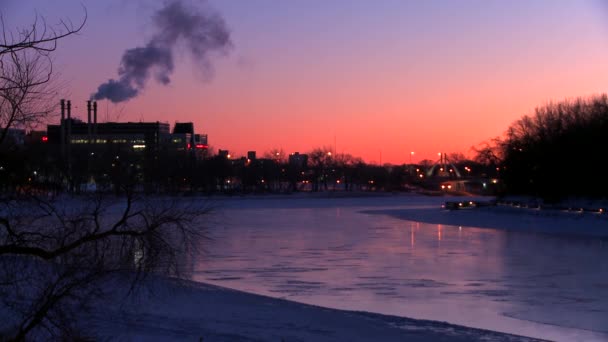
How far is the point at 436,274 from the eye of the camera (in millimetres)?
19672

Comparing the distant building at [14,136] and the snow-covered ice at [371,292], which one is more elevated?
the distant building at [14,136]

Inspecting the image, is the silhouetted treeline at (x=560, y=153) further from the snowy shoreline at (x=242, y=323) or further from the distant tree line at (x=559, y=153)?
the snowy shoreline at (x=242, y=323)

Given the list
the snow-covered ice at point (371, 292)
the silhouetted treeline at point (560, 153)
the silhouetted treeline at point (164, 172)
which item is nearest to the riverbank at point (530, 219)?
the silhouetted treeline at point (560, 153)

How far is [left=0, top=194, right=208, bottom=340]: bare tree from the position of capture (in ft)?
23.9

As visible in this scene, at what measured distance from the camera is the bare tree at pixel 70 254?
7293 mm

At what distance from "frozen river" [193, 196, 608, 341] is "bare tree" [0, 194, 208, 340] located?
688cm

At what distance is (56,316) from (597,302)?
11.4 m

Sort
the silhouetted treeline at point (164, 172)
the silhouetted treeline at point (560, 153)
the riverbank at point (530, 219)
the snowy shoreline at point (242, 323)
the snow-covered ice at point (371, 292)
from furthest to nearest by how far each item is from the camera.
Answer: the silhouetted treeline at point (560, 153), the riverbank at point (530, 219), the snow-covered ice at point (371, 292), the snowy shoreline at point (242, 323), the silhouetted treeline at point (164, 172)

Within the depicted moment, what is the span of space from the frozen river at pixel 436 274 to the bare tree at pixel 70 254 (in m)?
6.88

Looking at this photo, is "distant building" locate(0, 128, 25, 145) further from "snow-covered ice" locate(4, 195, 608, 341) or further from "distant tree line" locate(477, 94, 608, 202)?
"distant tree line" locate(477, 94, 608, 202)

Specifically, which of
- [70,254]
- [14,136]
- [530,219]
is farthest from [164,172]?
[530,219]

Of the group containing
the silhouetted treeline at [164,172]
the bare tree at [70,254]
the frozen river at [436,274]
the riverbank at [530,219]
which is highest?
the silhouetted treeline at [164,172]

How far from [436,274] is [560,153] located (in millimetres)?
39923

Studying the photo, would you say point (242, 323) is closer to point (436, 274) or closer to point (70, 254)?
point (70, 254)
